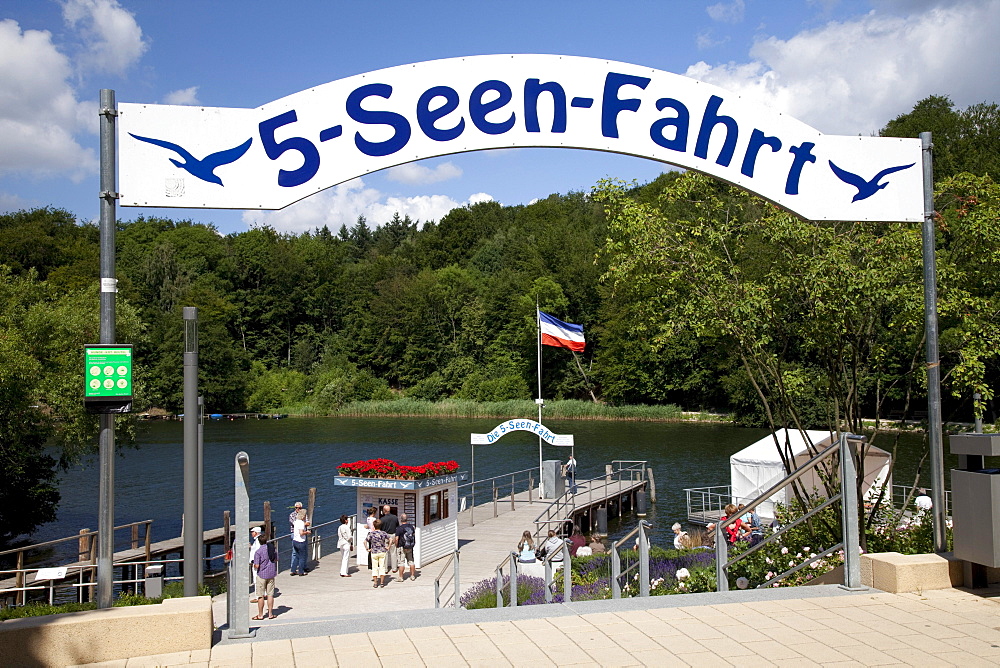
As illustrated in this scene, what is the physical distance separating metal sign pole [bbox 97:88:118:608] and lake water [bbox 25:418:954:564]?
20.6 meters

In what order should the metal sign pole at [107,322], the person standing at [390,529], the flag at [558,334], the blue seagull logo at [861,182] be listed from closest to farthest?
the metal sign pole at [107,322], the blue seagull logo at [861,182], the person standing at [390,529], the flag at [558,334]

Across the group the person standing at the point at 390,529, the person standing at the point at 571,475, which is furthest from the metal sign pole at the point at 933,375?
the person standing at the point at 571,475

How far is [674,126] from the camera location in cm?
832

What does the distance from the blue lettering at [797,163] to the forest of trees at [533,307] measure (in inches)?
91.9

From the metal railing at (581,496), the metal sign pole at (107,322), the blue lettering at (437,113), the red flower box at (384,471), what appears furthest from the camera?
the metal railing at (581,496)

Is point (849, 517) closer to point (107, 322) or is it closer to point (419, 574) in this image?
point (107, 322)

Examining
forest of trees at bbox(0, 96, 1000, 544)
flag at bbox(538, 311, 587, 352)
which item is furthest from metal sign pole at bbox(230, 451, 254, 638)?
flag at bbox(538, 311, 587, 352)

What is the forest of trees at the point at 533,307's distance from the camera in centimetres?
1171

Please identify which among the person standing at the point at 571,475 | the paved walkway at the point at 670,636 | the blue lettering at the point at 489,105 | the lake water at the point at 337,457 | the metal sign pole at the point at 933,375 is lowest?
the lake water at the point at 337,457

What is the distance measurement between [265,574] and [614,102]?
9.54 meters

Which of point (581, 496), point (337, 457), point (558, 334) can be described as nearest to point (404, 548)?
point (581, 496)

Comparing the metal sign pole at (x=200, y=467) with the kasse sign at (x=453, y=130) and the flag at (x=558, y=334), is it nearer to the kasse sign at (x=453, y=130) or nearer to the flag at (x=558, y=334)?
the kasse sign at (x=453, y=130)

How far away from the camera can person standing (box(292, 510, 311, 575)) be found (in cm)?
1780

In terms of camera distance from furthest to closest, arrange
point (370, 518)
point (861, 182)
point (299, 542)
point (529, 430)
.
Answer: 1. point (529, 430)
2. point (370, 518)
3. point (299, 542)
4. point (861, 182)
